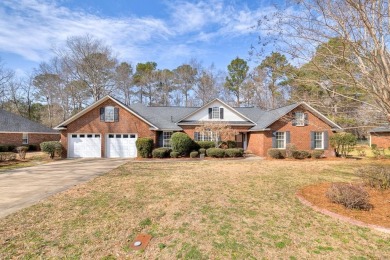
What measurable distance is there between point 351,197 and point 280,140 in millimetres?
14586

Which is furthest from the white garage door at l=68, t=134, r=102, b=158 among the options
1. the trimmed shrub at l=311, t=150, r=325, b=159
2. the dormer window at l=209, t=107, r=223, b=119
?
the trimmed shrub at l=311, t=150, r=325, b=159

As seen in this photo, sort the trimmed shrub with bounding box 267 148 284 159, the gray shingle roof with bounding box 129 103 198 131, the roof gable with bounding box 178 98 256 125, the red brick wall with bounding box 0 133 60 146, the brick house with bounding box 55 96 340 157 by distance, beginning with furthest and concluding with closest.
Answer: the red brick wall with bounding box 0 133 60 146, the roof gable with bounding box 178 98 256 125, the gray shingle roof with bounding box 129 103 198 131, the brick house with bounding box 55 96 340 157, the trimmed shrub with bounding box 267 148 284 159

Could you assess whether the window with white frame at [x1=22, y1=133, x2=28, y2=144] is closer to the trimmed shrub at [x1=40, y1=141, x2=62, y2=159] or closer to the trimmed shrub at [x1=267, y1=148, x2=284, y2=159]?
the trimmed shrub at [x1=40, y1=141, x2=62, y2=159]

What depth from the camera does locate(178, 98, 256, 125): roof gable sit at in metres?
21.7

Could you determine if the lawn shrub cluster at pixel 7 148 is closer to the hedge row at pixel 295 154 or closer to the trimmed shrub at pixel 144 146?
the trimmed shrub at pixel 144 146

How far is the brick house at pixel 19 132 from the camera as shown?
81.7ft

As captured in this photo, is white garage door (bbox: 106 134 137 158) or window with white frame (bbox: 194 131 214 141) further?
window with white frame (bbox: 194 131 214 141)

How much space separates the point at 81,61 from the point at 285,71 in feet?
102

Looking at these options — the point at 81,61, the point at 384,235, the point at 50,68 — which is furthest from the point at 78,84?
the point at 384,235

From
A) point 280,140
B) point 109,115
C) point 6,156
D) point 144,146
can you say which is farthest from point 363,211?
point 6,156

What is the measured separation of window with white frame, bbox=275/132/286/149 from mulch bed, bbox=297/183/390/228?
12158mm

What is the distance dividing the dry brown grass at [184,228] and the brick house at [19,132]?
23771 mm

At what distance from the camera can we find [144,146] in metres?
18.3

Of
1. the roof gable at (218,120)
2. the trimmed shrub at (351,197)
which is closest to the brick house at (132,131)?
the roof gable at (218,120)
